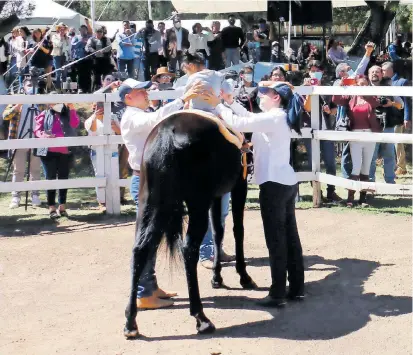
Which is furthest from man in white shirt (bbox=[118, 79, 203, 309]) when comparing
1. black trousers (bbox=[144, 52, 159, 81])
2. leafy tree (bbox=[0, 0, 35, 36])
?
black trousers (bbox=[144, 52, 159, 81])

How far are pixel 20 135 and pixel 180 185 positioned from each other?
5620 millimetres

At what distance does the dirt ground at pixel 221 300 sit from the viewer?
5129 millimetres

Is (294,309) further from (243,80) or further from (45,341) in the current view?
(243,80)

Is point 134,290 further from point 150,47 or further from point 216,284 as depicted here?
point 150,47

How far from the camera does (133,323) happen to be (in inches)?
206

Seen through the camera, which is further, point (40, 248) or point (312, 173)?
point (312, 173)

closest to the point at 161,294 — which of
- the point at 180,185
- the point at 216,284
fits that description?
the point at 216,284

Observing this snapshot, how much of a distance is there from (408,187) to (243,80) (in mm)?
2872

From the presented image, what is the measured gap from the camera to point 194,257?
529 centimetres

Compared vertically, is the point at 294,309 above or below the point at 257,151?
below

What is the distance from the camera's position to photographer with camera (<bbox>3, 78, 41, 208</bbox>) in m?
10.2

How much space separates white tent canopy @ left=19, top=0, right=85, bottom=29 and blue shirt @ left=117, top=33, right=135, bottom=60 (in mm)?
4929

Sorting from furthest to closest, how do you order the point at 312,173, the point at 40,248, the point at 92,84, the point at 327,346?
the point at 92,84 → the point at 312,173 → the point at 40,248 → the point at 327,346

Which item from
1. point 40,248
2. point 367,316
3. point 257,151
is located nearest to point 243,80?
point 40,248
